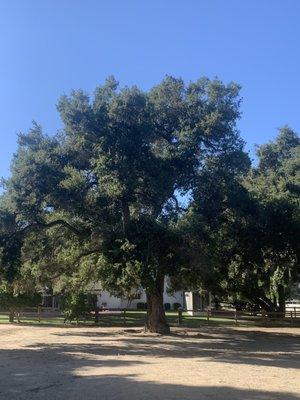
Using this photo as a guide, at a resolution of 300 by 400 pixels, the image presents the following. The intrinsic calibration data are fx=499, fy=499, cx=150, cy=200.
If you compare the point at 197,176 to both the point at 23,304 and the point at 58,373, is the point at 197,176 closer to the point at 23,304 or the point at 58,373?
the point at 58,373

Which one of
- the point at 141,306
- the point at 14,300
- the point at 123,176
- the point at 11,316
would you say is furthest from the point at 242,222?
the point at 141,306

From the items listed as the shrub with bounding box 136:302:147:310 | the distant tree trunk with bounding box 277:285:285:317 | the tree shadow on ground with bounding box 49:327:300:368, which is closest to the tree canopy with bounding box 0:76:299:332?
the tree shadow on ground with bounding box 49:327:300:368

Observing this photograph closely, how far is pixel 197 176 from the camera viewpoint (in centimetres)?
2506

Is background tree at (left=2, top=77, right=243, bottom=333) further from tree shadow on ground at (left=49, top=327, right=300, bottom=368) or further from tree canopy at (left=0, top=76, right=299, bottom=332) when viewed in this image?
tree shadow on ground at (left=49, top=327, right=300, bottom=368)

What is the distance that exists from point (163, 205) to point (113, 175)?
3.36 m

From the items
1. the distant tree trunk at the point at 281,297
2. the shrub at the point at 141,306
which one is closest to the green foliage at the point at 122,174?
the distant tree trunk at the point at 281,297

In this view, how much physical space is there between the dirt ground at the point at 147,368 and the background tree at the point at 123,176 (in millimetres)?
3577

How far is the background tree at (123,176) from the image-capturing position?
73.0 feet

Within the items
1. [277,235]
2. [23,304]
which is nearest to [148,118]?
[277,235]

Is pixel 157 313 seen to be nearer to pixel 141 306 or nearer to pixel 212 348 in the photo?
pixel 212 348

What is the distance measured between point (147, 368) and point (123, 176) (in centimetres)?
1008

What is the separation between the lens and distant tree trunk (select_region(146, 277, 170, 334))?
90.6 feet

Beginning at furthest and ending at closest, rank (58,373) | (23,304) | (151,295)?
1. (23,304)
2. (151,295)
3. (58,373)

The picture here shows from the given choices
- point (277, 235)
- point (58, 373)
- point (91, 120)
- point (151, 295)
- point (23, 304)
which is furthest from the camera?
point (23, 304)
